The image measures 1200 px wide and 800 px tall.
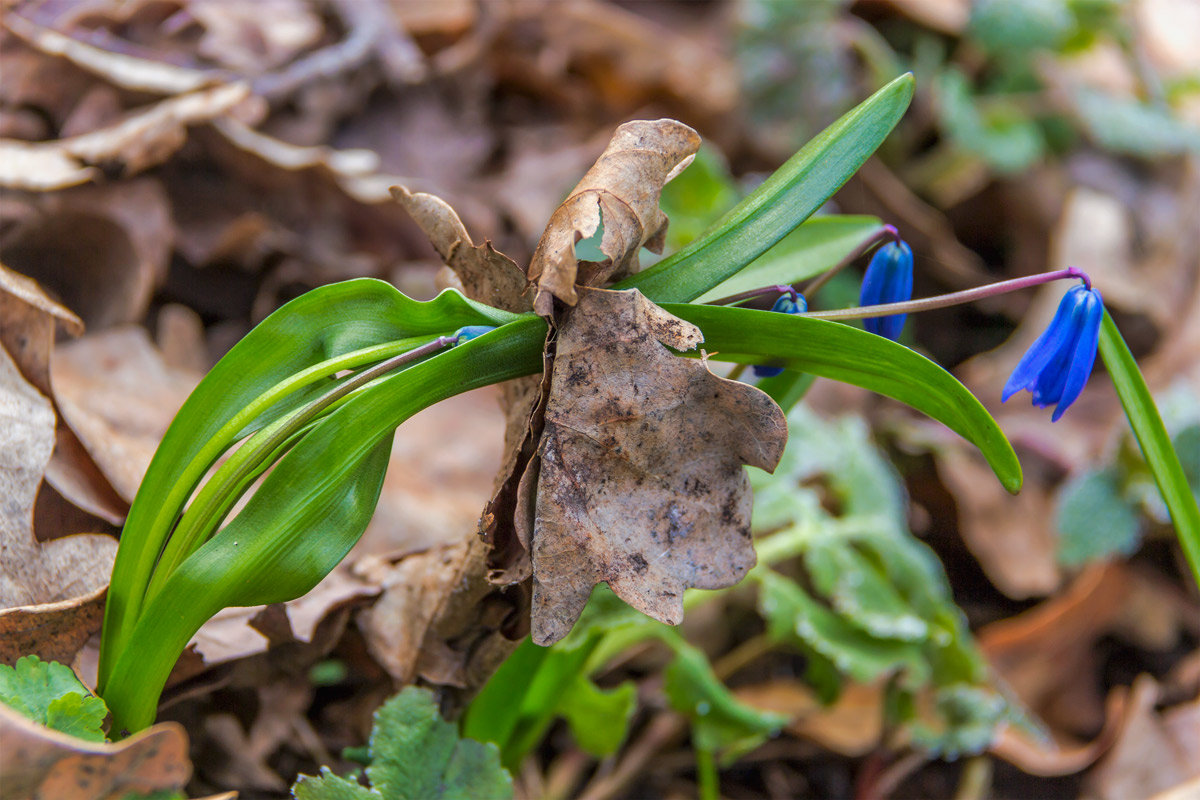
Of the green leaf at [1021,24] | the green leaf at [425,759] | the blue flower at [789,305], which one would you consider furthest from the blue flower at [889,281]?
the green leaf at [1021,24]

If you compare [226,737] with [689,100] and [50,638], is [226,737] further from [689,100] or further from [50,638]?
[689,100]

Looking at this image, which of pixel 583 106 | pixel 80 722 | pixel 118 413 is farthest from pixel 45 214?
pixel 583 106

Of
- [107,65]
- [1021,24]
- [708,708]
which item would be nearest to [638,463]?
[708,708]

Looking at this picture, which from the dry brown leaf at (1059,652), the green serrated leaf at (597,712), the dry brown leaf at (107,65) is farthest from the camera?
the dry brown leaf at (1059,652)

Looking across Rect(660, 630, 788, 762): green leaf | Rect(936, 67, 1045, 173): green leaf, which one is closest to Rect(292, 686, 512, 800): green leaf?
Rect(660, 630, 788, 762): green leaf

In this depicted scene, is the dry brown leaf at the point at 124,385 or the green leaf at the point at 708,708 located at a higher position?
the dry brown leaf at the point at 124,385

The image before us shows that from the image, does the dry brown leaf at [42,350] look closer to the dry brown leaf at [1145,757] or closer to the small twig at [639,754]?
the small twig at [639,754]

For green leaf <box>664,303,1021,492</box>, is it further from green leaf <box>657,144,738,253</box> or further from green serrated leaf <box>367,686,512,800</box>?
green leaf <box>657,144,738,253</box>

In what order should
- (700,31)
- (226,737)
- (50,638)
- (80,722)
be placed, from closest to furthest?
(80,722)
(50,638)
(226,737)
(700,31)
